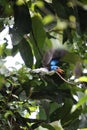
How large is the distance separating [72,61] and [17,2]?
24cm

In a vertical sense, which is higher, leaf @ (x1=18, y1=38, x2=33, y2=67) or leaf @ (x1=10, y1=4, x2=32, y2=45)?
leaf @ (x1=10, y1=4, x2=32, y2=45)

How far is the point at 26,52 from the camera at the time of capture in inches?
43.4

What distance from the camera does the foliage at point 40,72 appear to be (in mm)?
970

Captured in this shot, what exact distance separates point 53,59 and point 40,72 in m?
0.07

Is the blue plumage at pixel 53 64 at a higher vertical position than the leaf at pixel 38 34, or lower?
lower

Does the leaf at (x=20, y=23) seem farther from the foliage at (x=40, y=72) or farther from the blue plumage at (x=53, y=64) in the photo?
the blue plumage at (x=53, y=64)

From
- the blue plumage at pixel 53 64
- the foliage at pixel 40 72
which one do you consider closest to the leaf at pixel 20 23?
the foliage at pixel 40 72

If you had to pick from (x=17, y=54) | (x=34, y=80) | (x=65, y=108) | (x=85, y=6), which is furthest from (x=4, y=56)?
(x=85, y=6)

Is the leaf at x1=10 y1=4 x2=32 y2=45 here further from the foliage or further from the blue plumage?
the blue plumage

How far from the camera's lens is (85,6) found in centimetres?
88

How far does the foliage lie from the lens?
970 mm

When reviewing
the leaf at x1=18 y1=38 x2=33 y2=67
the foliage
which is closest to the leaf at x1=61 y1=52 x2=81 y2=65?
the foliage

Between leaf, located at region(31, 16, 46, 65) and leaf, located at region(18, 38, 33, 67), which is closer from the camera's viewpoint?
leaf, located at region(31, 16, 46, 65)

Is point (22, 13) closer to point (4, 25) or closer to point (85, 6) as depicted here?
point (4, 25)
